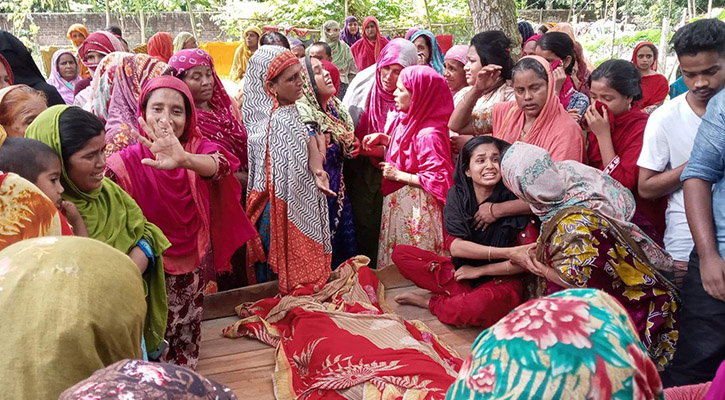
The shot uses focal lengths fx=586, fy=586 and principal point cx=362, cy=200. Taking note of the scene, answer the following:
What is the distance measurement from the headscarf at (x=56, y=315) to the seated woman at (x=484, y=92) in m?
2.90

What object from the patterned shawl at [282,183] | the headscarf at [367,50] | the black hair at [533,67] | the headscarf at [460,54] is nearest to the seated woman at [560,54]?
the headscarf at [460,54]

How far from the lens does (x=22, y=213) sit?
158cm

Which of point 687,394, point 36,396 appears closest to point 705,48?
point 687,394

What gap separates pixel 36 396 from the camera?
1.16 m

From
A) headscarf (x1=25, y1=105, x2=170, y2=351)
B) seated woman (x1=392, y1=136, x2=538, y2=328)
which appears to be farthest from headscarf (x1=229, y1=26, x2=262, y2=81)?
headscarf (x1=25, y1=105, x2=170, y2=351)

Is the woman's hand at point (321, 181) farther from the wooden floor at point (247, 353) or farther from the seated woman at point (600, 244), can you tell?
the seated woman at point (600, 244)

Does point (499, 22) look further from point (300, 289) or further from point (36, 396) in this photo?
point (36, 396)

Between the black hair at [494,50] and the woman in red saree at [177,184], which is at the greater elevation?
the black hair at [494,50]

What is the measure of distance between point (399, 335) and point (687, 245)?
135 cm

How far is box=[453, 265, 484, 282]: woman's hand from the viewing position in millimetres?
3277

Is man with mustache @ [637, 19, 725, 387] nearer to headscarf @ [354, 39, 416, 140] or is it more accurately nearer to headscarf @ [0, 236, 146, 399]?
headscarf @ [0, 236, 146, 399]

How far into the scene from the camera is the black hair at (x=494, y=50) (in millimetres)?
3895

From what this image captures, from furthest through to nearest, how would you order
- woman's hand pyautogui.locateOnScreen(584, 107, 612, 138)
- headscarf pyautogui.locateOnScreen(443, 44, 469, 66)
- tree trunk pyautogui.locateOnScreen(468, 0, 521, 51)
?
1. tree trunk pyautogui.locateOnScreen(468, 0, 521, 51)
2. headscarf pyautogui.locateOnScreen(443, 44, 469, 66)
3. woman's hand pyautogui.locateOnScreen(584, 107, 612, 138)

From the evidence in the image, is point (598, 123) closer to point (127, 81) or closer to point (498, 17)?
point (127, 81)
